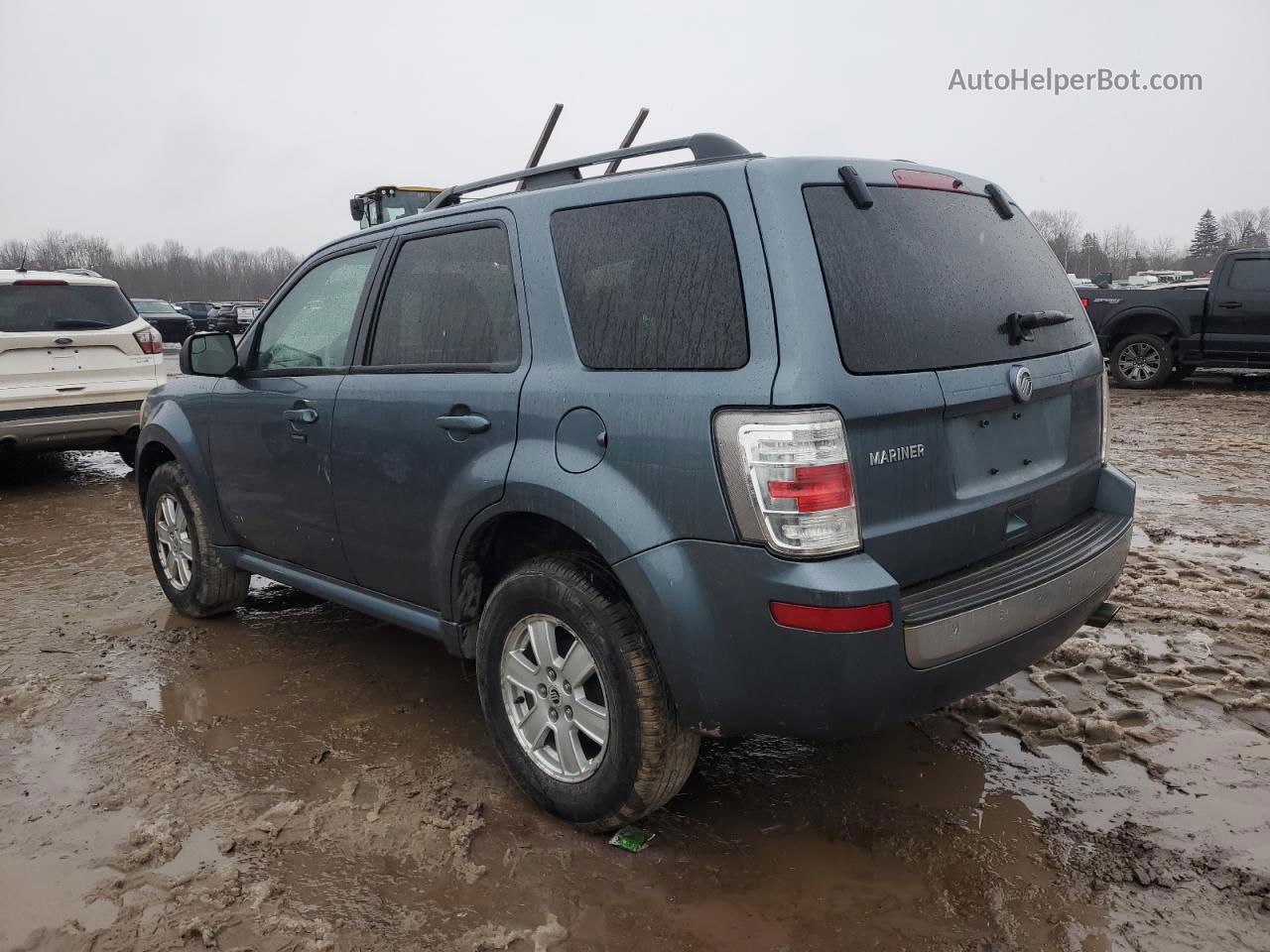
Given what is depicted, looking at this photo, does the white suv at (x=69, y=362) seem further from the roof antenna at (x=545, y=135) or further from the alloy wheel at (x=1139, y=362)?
the alloy wheel at (x=1139, y=362)

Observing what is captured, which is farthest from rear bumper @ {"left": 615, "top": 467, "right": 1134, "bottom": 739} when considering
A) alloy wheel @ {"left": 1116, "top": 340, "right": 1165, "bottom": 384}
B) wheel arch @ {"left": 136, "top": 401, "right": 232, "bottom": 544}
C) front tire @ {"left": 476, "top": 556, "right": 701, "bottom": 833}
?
alloy wheel @ {"left": 1116, "top": 340, "right": 1165, "bottom": 384}

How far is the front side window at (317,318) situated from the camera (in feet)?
12.0

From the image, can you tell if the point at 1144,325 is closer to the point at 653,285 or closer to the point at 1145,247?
the point at 653,285

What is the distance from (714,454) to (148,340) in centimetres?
760

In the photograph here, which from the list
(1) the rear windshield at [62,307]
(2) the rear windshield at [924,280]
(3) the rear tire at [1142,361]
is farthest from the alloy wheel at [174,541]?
(3) the rear tire at [1142,361]

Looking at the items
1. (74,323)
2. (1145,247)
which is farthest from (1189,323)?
(1145,247)

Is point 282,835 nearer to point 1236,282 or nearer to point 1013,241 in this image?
point 1013,241

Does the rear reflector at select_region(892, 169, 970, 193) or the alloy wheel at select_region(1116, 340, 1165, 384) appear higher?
the rear reflector at select_region(892, 169, 970, 193)

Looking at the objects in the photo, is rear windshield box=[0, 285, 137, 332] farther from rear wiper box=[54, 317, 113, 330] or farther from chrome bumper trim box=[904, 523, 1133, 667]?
chrome bumper trim box=[904, 523, 1133, 667]

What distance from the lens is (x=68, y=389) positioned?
7812 mm

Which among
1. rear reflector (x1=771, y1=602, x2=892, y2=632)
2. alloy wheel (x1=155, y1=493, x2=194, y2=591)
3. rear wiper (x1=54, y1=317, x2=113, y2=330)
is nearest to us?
rear reflector (x1=771, y1=602, x2=892, y2=632)

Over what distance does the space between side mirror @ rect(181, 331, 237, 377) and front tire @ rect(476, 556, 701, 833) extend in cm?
196

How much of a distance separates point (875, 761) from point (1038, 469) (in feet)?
3.65

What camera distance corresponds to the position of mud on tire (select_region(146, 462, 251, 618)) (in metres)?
4.50
